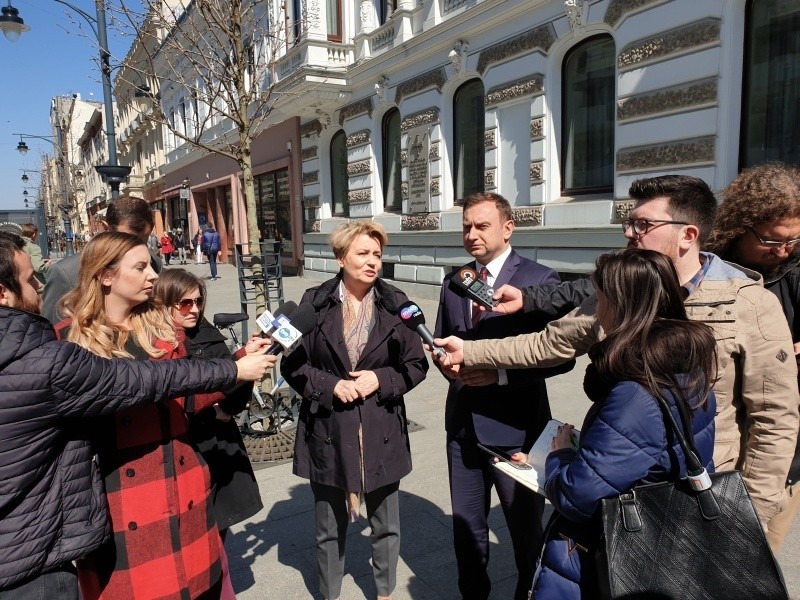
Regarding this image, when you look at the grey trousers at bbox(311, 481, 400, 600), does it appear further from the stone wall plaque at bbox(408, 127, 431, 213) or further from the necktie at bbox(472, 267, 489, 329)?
the stone wall plaque at bbox(408, 127, 431, 213)

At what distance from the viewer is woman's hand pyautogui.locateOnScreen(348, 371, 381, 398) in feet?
8.74

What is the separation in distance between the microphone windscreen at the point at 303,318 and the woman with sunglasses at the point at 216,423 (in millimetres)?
309

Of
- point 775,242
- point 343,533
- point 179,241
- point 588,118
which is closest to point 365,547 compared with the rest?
point 343,533

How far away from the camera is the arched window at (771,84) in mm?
6691

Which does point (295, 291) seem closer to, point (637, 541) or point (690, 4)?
point (690, 4)

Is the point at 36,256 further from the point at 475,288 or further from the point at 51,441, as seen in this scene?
the point at 475,288

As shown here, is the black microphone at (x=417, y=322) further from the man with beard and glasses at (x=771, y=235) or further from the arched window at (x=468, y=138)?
the arched window at (x=468, y=138)

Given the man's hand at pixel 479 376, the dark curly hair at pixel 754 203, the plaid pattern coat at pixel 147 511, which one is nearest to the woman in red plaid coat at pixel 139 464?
the plaid pattern coat at pixel 147 511

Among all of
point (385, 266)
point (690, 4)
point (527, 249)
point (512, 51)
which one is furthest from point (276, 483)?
point (385, 266)

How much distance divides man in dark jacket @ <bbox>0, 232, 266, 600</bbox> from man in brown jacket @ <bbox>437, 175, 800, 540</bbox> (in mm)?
1731

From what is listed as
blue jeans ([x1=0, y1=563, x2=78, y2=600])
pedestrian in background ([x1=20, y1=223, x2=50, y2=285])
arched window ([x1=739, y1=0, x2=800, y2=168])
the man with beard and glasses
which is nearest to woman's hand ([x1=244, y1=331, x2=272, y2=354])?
blue jeans ([x1=0, y1=563, x2=78, y2=600])

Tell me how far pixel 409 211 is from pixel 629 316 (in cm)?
1114

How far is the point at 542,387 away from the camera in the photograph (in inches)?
109

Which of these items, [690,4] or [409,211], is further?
[409,211]
